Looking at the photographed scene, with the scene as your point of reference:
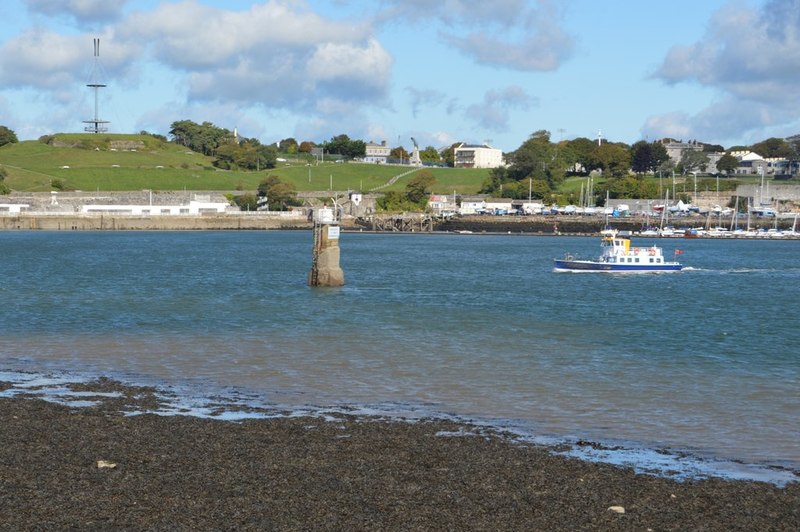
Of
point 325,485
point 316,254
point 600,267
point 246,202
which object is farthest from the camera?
point 246,202

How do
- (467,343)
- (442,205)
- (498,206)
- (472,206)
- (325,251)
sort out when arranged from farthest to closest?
1. (498,206)
2. (442,205)
3. (472,206)
4. (325,251)
5. (467,343)

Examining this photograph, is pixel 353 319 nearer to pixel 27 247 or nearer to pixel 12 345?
pixel 12 345

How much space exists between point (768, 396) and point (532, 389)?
532 cm

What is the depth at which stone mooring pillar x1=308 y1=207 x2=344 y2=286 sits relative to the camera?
46.8 meters

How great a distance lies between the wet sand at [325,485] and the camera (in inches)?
546

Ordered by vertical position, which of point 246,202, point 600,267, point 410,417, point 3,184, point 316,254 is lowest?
point 600,267

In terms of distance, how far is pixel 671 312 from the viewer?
1770 inches

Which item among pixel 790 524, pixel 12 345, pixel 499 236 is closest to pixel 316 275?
pixel 12 345

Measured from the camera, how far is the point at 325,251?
4925 centimetres

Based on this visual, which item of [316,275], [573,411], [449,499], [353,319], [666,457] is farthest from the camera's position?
[316,275]

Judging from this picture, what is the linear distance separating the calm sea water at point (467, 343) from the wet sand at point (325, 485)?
2884mm

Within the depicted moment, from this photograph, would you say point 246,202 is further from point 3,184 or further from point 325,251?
point 325,251

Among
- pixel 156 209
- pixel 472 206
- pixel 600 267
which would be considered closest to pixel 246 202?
pixel 156 209

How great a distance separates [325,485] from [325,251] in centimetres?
3402
